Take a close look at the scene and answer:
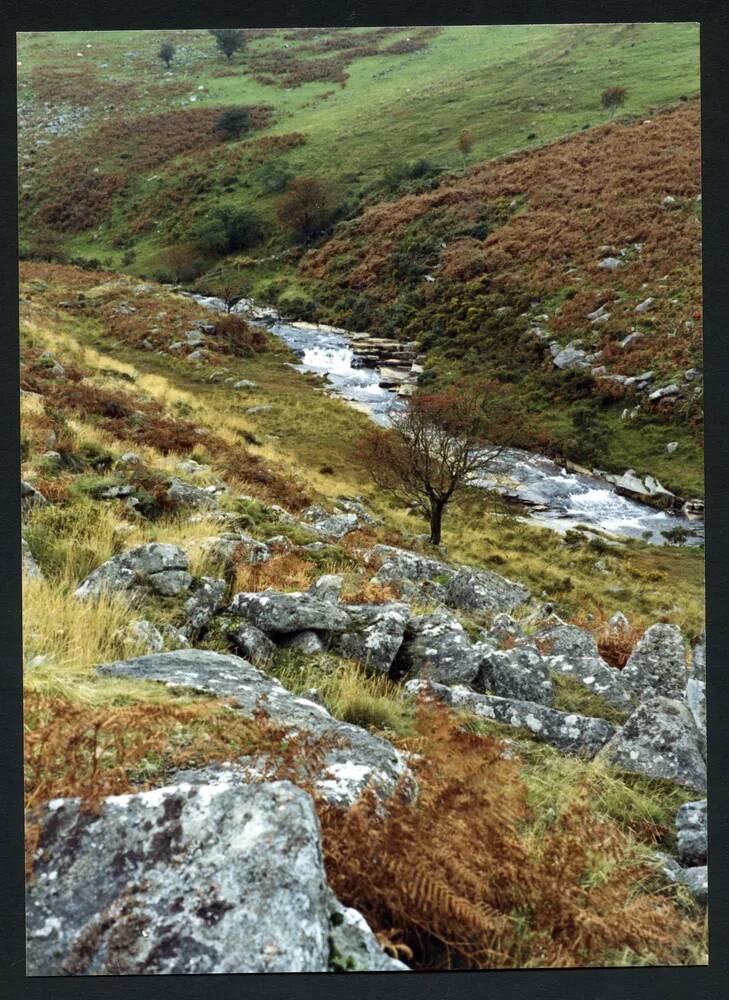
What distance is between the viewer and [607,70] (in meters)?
10.3

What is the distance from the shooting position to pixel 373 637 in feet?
17.6

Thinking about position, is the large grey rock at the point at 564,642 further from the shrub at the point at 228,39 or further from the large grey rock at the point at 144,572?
the shrub at the point at 228,39

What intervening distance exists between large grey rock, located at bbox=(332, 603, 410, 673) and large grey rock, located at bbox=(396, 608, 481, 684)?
0.11 metres

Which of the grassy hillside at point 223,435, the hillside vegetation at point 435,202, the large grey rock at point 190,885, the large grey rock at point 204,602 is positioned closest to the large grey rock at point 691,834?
the grassy hillside at point 223,435

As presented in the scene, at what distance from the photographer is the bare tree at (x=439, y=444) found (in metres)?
9.49

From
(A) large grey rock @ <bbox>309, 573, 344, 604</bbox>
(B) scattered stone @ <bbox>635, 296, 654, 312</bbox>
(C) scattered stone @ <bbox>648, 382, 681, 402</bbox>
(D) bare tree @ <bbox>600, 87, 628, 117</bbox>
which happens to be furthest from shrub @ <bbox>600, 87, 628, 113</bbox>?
(A) large grey rock @ <bbox>309, 573, 344, 604</bbox>

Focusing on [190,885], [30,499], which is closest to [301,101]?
[30,499]

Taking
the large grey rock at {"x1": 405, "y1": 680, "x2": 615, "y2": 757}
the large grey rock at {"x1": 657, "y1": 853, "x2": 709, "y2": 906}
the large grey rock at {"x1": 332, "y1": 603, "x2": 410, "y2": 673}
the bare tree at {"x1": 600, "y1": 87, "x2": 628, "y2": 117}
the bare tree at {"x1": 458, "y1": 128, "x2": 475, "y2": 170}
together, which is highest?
the bare tree at {"x1": 600, "y1": 87, "x2": 628, "y2": 117}

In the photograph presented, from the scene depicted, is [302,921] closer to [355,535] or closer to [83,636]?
[83,636]

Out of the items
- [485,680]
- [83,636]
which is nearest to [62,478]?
[83,636]

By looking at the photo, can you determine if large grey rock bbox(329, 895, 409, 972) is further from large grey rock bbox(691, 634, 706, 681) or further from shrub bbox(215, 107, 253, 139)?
shrub bbox(215, 107, 253, 139)

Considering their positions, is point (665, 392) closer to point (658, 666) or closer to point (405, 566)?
point (405, 566)

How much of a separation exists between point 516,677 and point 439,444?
4.94m

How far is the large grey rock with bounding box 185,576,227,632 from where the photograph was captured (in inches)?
207
